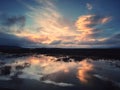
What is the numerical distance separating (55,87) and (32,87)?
1658mm

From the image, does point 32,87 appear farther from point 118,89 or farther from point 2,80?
point 118,89

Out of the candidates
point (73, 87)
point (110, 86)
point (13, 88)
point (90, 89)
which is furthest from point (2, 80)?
point (110, 86)

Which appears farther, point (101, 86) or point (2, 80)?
point (2, 80)

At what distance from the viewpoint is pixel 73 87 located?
14.2m

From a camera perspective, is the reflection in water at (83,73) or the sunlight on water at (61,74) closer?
the sunlight on water at (61,74)

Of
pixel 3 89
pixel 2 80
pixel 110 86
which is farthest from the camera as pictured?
pixel 2 80

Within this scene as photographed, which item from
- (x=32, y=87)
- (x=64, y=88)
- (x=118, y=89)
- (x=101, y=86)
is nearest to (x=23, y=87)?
(x=32, y=87)

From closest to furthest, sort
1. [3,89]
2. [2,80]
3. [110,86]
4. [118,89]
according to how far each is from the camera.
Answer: [3,89] → [118,89] → [110,86] → [2,80]

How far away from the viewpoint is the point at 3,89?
12883 mm

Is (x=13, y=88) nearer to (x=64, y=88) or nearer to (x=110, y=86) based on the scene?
(x=64, y=88)

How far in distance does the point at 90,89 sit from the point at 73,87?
1.32 m

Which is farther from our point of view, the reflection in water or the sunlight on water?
the reflection in water

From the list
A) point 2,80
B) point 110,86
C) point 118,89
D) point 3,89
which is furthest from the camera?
point 2,80

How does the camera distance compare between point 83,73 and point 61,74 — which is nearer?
point 61,74
